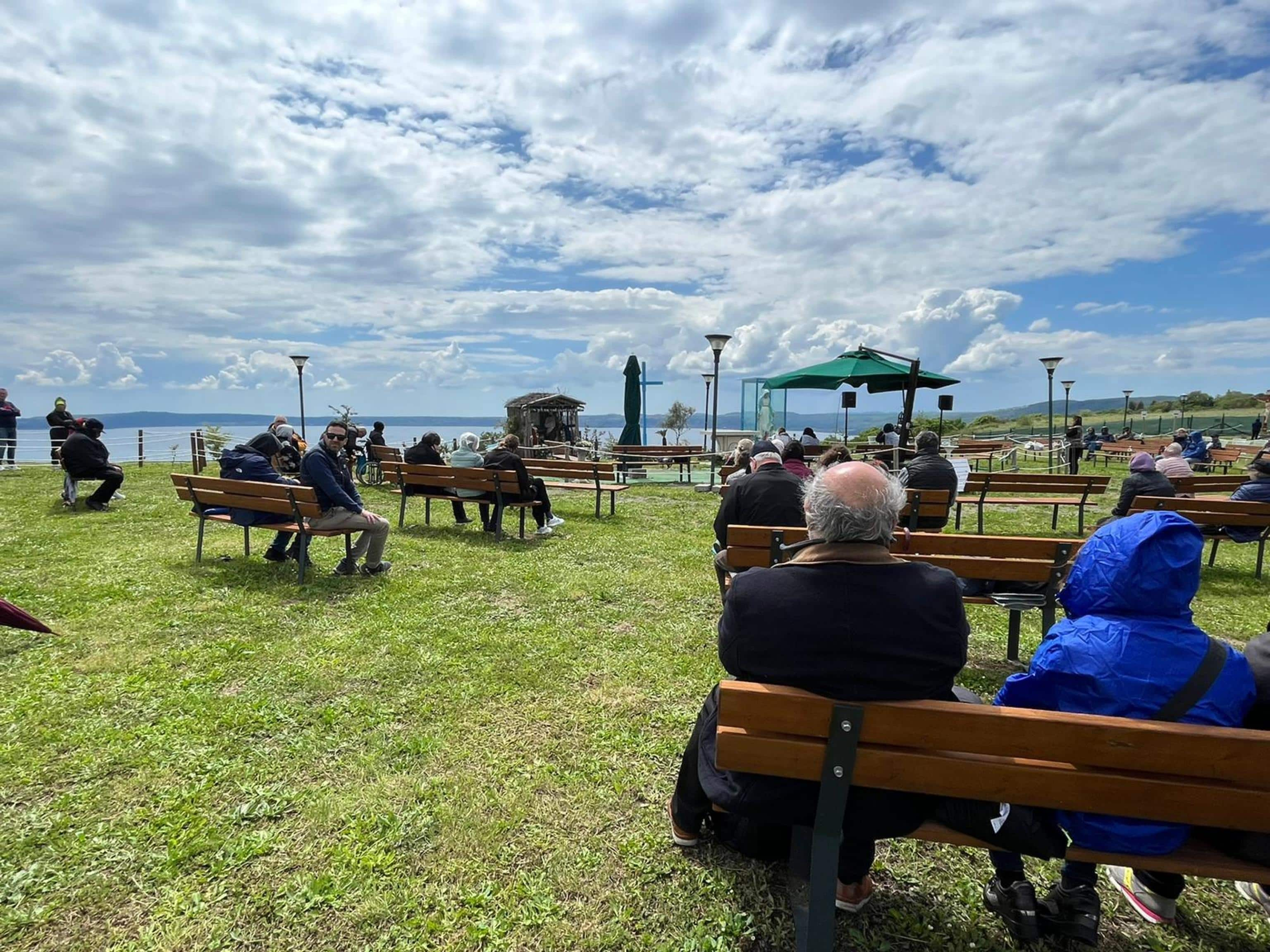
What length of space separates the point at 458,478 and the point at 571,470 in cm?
321

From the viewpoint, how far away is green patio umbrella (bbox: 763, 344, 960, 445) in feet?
46.8

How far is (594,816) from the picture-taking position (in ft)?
9.77

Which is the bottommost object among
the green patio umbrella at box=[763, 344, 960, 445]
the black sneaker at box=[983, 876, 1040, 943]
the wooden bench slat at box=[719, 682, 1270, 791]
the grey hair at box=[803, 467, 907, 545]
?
the black sneaker at box=[983, 876, 1040, 943]

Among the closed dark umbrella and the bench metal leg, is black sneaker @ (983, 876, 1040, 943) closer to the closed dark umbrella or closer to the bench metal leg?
the bench metal leg

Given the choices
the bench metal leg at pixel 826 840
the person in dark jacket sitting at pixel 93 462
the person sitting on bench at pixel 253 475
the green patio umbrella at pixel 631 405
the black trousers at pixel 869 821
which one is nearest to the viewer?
the bench metal leg at pixel 826 840

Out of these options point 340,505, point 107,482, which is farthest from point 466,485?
point 107,482

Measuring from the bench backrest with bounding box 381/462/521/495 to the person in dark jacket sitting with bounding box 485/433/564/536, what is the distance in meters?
0.10

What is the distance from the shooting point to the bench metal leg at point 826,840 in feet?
6.37

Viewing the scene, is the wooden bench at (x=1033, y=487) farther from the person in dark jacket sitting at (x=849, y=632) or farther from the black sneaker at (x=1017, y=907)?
the person in dark jacket sitting at (x=849, y=632)

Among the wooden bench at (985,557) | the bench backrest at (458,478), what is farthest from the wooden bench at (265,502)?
the wooden bench at (985,557)

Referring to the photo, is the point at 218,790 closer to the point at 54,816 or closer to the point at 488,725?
the point at 54,816

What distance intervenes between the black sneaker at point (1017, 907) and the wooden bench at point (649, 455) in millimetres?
14467

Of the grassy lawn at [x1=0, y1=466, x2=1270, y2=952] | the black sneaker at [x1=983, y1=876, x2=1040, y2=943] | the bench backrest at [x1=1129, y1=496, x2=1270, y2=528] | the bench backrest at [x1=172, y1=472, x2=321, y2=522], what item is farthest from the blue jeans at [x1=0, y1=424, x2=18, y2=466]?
the bench backrest at [x1=1129, y1=496, x2=1270, y2=528]

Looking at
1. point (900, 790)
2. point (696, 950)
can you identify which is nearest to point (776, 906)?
point (696, 950)
